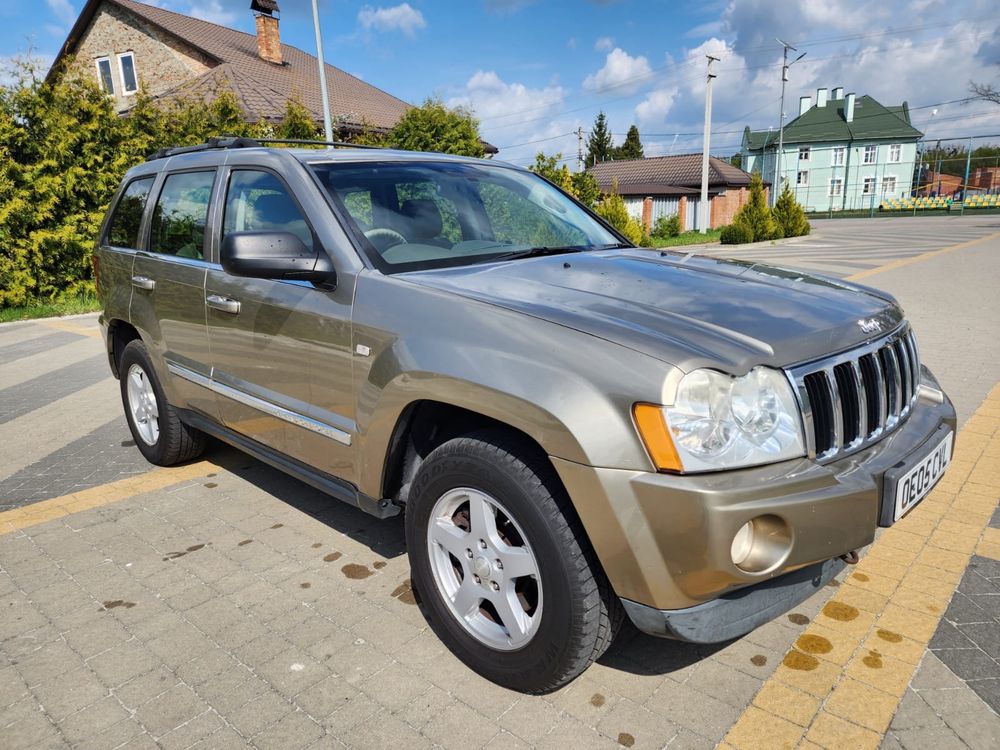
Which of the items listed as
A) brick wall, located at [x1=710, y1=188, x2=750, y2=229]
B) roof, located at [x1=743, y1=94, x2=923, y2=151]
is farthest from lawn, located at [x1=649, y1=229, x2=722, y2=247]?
roof, located at [x1=743, y1=94, x2=923, y2=151]

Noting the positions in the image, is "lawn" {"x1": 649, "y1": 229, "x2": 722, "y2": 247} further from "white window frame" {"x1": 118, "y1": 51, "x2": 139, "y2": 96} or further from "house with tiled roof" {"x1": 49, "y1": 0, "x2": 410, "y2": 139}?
"white window frame" {"x1": 118, "y1": 51, "x2": 139, "y2": 96}

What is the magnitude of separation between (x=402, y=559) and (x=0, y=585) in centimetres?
181

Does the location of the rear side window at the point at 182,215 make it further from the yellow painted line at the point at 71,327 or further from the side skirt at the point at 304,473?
the yellow painted line at the point at 71,327

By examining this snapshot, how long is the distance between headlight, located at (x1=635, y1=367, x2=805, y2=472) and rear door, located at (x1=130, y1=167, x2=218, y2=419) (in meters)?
2.56

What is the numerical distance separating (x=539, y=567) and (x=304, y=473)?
1.41 m

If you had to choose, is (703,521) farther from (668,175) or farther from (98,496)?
(668,175)

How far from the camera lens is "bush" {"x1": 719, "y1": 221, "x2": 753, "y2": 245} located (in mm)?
22812

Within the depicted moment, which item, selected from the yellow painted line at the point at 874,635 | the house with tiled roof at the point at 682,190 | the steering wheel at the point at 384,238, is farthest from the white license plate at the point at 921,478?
the house with tiled roof at the point at 682,190

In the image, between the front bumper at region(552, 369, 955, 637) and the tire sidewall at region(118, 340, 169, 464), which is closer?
the front bumper at region(552, 369, 955, 637)

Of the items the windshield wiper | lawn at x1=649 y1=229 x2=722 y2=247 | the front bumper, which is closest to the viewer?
the front bumper

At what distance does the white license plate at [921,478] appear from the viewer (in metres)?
2.15

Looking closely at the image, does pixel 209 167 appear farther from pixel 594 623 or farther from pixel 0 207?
pixel 0 207

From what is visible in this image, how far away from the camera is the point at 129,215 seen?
4445 millimetres

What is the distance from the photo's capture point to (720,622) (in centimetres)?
198
